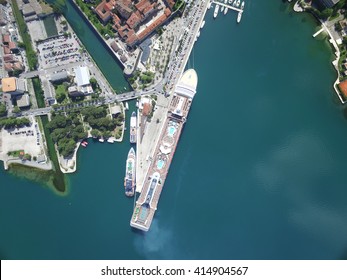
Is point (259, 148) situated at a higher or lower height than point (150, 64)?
lower

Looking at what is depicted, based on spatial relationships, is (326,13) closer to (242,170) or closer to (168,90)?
(168,90)

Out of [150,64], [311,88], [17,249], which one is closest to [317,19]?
[311,88]

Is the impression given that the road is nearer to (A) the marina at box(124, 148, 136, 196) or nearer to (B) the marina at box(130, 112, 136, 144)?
(B) the marina at box(130, 112, 136, 144)

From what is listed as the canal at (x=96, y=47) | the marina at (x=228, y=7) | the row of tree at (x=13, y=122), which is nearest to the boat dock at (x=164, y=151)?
the canal at (x=96, y=47)

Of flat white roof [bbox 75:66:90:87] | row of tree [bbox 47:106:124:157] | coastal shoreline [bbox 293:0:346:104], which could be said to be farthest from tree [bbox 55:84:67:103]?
coastal shoreline [bbox 293:0:346:104]

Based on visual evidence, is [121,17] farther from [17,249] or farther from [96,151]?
[17,249]

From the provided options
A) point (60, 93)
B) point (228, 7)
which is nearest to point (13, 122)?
point (60, 93)
